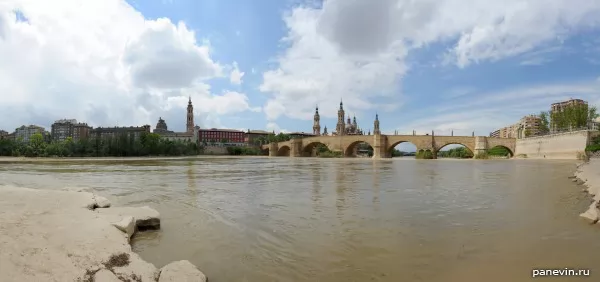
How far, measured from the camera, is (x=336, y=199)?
9.61 meters

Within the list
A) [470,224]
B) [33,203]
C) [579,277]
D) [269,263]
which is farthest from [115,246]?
[470,224]

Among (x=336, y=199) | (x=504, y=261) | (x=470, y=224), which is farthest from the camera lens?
(x=336, y=199)

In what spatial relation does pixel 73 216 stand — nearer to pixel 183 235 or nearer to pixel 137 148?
pixel 183 235

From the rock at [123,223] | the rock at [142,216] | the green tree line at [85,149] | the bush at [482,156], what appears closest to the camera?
the rock at [123,223]

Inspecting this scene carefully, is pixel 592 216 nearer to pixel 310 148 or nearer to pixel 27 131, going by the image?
pixel 310 148

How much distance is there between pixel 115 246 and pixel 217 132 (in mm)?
152069

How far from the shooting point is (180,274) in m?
3.59

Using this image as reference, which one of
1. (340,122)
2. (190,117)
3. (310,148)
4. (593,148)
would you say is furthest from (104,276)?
(190,117)

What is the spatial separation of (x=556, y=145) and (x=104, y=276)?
64.4 metres

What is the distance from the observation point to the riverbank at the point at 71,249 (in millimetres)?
3283

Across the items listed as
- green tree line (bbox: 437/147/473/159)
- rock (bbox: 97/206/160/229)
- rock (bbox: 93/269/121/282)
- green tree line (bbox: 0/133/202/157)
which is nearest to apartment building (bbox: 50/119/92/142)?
green tree line (bbox: 0/133/202/157)

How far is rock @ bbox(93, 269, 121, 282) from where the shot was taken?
3279 mm

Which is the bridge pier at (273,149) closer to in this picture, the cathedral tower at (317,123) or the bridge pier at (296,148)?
the bridge pier at (296,148)

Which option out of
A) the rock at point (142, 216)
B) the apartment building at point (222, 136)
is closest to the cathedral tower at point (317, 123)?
the apartment building at point (222, 136)
